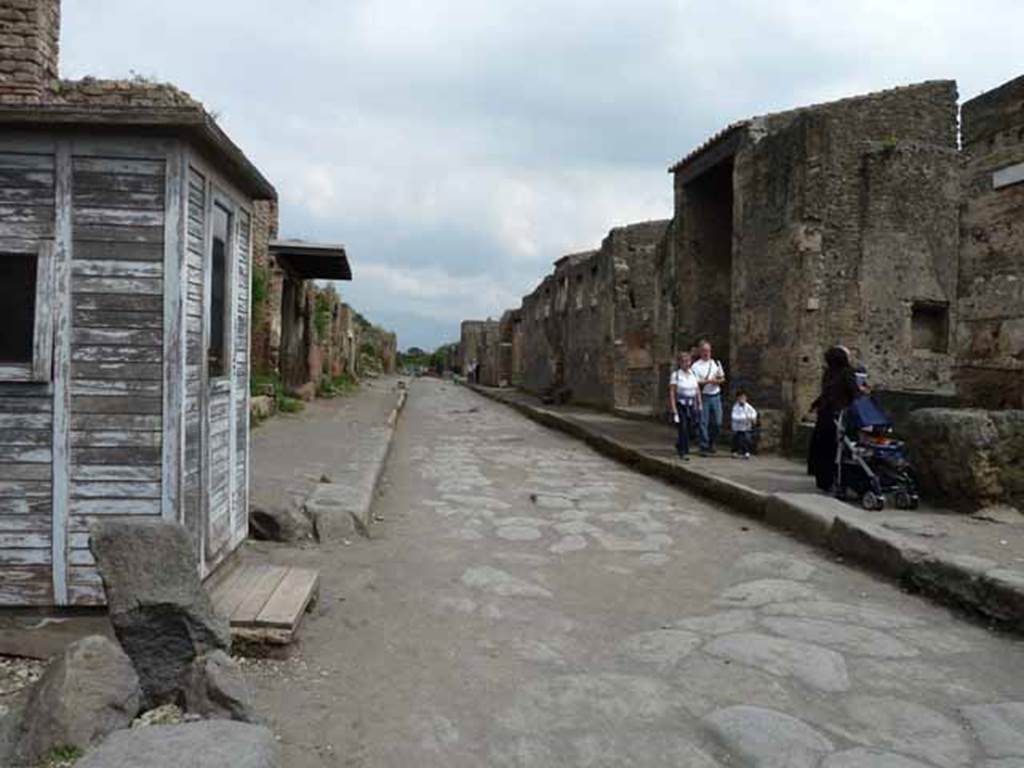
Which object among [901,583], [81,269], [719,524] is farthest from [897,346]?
[81,269]

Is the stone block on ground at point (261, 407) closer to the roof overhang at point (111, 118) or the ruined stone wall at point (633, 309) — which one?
the ruined stone wall at point (633, 309)

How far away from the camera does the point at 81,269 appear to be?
4.25 m

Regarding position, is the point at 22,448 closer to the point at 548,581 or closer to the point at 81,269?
the point at 81,269

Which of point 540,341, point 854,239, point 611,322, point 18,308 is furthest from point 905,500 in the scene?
point 540,341

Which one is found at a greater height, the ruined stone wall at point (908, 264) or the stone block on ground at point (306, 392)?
the ruined stone wall at point (908, 264)

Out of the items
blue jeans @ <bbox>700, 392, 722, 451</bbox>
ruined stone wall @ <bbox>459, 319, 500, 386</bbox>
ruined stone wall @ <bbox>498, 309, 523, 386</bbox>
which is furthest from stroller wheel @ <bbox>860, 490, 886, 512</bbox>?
ruined stone wall @ <bbox>459, 319, 500, 386</bbox>

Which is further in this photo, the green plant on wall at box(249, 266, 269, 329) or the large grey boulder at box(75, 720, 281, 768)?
the green plant on wall at box(249, 266, 269, 329)

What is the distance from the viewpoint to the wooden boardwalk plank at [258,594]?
420 cm

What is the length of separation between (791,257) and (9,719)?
1118 centimetres

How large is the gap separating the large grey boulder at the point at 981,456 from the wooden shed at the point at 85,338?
607 cm

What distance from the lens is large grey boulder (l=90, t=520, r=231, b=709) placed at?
136 inches

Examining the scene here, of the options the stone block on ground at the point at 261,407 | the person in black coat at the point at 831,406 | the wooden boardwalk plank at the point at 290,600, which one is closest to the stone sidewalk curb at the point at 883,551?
the person in black coat at the point at 831,406

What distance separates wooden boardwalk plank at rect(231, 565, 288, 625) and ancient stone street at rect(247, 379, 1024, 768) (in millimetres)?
280

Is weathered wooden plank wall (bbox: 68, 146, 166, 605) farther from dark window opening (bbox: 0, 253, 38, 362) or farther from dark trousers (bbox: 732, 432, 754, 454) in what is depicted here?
dark trousers (bbox: 732, 432, 754, 454)
